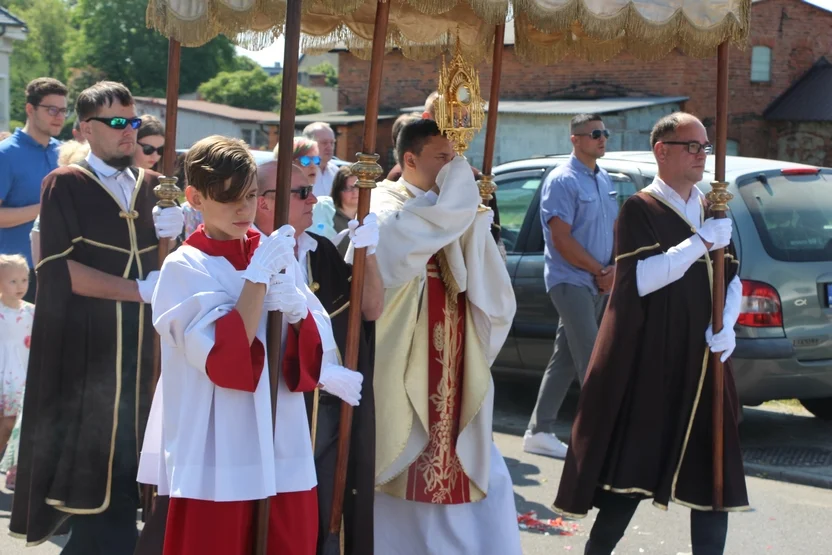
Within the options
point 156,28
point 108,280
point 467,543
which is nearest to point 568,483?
point 467,543

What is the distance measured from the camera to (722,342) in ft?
15.8

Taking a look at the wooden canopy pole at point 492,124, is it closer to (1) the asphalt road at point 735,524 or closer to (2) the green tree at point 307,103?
(1) the asphalt road at point 735,524

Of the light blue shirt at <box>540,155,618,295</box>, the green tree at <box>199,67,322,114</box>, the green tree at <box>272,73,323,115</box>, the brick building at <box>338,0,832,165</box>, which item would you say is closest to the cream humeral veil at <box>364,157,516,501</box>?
the light blue shirt at <box>540,155,618,295</box>

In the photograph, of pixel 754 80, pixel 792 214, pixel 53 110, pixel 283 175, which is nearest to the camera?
pixel 283 175

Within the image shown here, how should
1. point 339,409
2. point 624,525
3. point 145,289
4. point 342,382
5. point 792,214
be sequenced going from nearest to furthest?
point 342,382 → point 339,409 → point 145,289 → point 624,525 → point 792,214

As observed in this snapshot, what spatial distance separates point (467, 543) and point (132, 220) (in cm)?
197

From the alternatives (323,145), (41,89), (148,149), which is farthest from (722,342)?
(41,89)

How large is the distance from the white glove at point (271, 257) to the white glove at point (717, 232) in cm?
215

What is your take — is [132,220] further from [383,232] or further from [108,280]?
[383,232]

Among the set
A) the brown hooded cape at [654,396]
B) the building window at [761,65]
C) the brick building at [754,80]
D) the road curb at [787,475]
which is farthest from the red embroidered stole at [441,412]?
the building window at [761,65]

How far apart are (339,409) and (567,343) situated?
10.2 ft

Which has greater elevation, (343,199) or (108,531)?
(343,199)

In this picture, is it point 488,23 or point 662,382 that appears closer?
point 488,23

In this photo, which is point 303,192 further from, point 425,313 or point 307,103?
point 307,103
